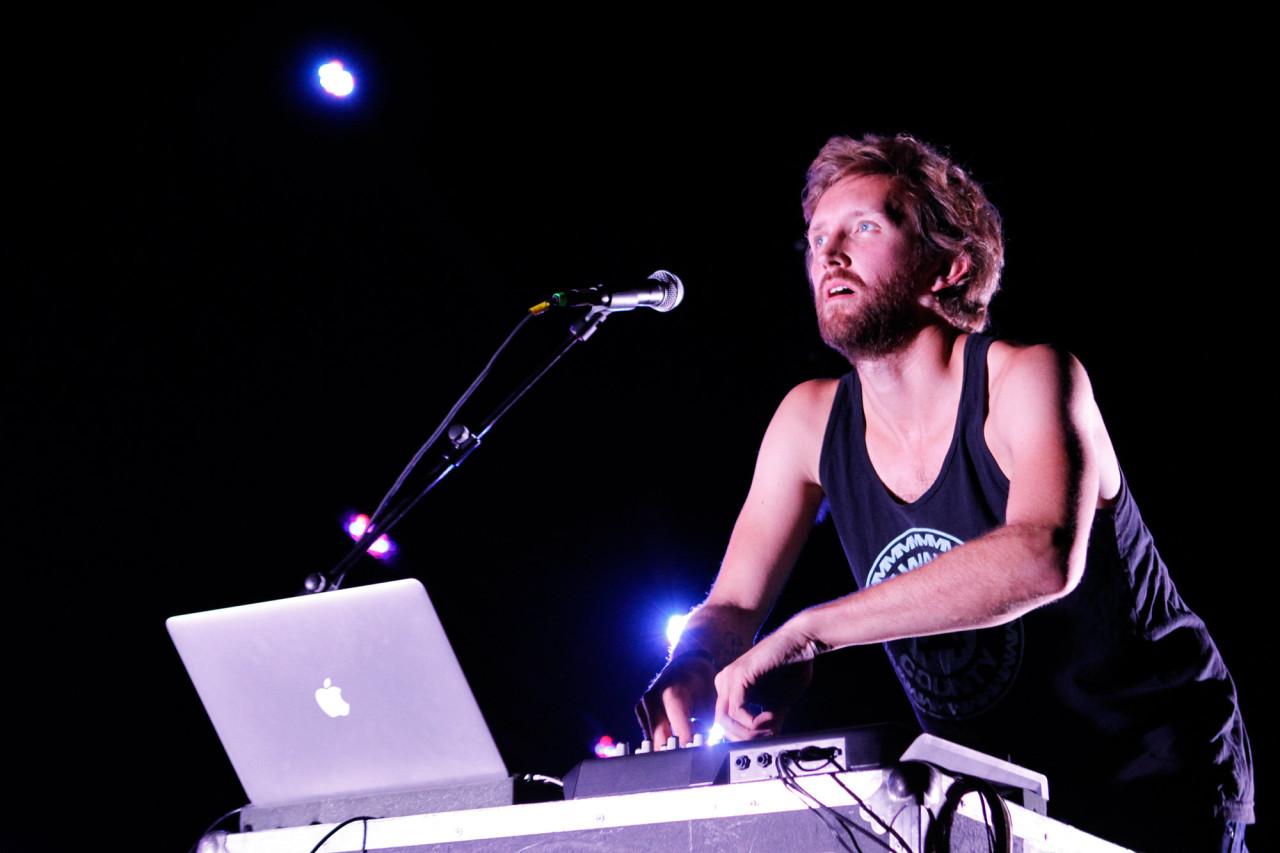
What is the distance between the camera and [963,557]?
144 centimetres

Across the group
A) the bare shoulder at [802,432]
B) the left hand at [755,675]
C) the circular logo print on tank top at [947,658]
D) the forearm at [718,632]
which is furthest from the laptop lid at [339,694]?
the bare shoulder at [802,432]

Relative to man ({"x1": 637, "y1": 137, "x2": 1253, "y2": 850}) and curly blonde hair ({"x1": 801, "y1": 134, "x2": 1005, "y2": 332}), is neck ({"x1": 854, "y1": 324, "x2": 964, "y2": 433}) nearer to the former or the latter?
man ({"x1": 637, "y1": 137, "x2": 1253, "y2": 850})

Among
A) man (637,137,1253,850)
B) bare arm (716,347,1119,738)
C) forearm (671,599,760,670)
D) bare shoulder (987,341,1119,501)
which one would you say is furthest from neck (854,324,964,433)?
forearm (671,599,760,670)

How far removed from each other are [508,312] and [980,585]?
11.6 ft

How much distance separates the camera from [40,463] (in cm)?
380

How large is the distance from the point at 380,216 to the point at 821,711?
9.51ft

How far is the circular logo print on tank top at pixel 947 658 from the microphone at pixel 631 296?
31.3 inches

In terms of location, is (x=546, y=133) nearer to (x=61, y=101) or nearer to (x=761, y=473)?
(x=61, y=101)


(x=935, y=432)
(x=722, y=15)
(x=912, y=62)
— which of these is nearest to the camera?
(x=935, y=432)

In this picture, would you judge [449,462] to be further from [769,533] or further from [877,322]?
[877,322]

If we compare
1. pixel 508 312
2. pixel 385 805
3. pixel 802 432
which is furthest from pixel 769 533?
pixel 508 312

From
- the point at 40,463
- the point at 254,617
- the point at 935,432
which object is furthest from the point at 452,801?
the point at 40,463

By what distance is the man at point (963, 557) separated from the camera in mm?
1464

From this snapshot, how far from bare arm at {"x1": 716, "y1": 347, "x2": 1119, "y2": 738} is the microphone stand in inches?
39.9
